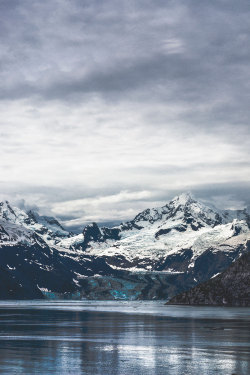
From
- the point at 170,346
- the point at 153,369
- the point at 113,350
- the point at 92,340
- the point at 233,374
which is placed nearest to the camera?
the point at 233,374

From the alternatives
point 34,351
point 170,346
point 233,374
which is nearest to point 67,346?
point 34,351

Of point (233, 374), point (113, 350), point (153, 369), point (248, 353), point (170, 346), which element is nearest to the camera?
point (233, 374)

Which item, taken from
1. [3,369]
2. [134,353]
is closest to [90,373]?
[3,369]

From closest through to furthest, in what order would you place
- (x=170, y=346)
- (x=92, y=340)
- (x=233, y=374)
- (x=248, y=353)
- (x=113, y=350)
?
(x=233, y=374) → (x=248, y=353) → (x=113, y=350) → (x=170, y=346) → (x=92, y=340)

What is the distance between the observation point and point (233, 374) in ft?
178

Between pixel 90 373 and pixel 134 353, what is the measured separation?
18720mm

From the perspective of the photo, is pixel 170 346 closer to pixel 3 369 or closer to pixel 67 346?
pixel 67 346

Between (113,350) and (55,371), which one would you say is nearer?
(55,371)

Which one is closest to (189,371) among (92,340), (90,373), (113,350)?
(90,373)

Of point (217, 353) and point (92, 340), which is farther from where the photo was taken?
point (92, 340)

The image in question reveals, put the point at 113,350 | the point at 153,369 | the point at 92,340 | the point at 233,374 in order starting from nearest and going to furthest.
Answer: the point at 233,374 < the point at 153,369 < the point at 113,350 < the point at 92,340

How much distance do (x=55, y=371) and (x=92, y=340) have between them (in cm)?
3500

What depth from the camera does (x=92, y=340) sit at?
299 ft

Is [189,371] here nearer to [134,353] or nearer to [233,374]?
[233,374]
